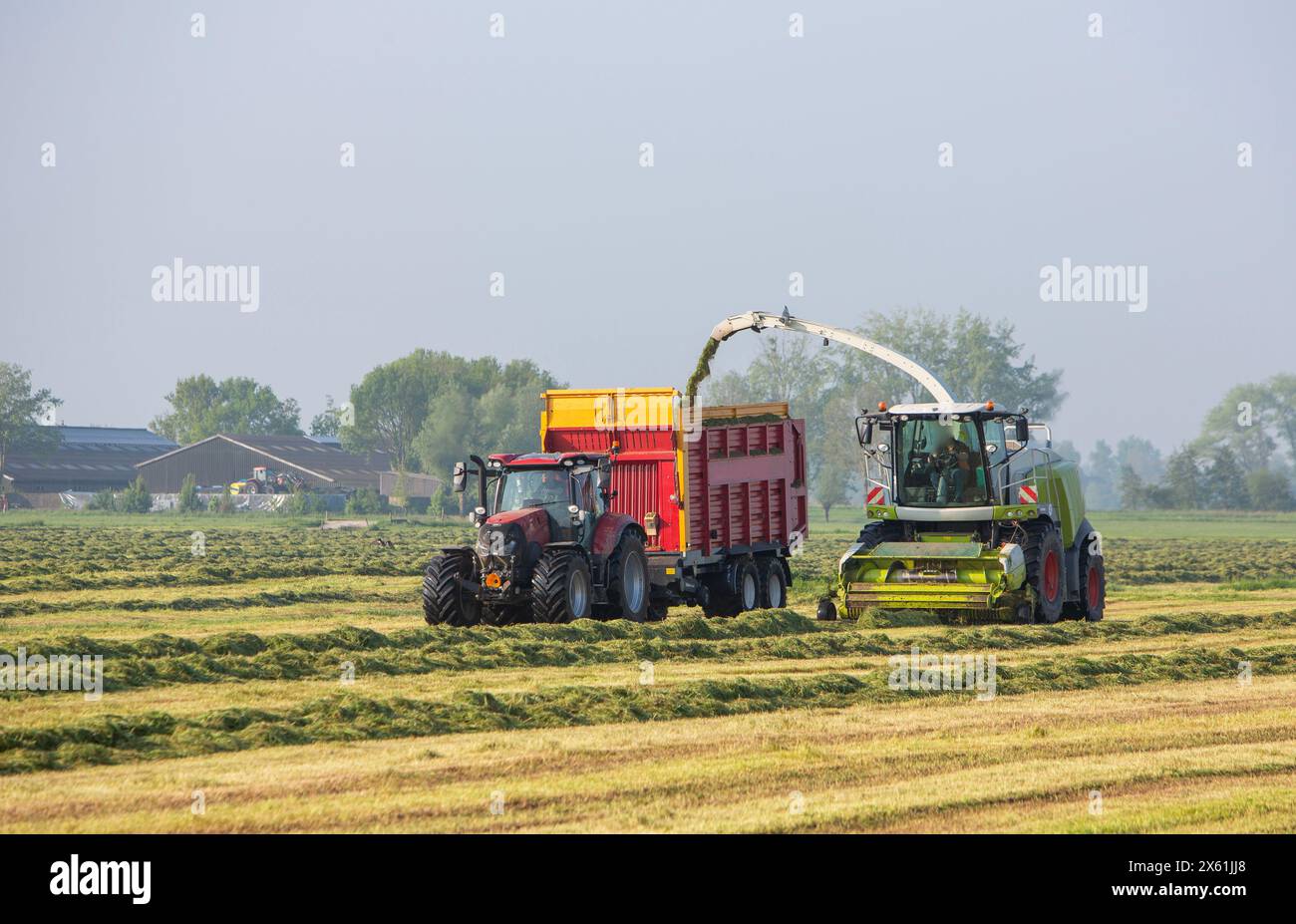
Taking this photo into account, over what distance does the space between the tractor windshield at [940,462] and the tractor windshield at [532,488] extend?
4.59 meters

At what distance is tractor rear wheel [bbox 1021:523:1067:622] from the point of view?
20.7 m

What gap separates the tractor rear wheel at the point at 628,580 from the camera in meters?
20.4

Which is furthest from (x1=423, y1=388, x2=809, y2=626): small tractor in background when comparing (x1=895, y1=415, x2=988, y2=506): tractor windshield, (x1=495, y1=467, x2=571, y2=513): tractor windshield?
(x1=895, y1=415, x2=988, y2=506): tractor windshield

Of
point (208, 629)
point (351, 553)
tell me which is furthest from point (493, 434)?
point (208, 629)

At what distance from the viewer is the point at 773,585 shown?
23.9 metres

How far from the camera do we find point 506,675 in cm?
1593

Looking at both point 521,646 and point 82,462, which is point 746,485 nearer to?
point 521,646

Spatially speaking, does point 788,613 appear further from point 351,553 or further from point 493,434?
point 493,434

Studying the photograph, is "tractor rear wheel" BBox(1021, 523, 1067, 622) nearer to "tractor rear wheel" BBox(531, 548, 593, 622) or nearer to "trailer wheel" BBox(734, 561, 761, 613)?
"trailer wheel" BBox(734, 561, 761, 613)

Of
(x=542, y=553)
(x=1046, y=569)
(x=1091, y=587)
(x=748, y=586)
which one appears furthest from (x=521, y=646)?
(x=1091, y=587)

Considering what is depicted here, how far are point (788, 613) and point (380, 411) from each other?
89.6 meters

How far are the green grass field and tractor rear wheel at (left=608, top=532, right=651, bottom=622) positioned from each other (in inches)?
35.8
